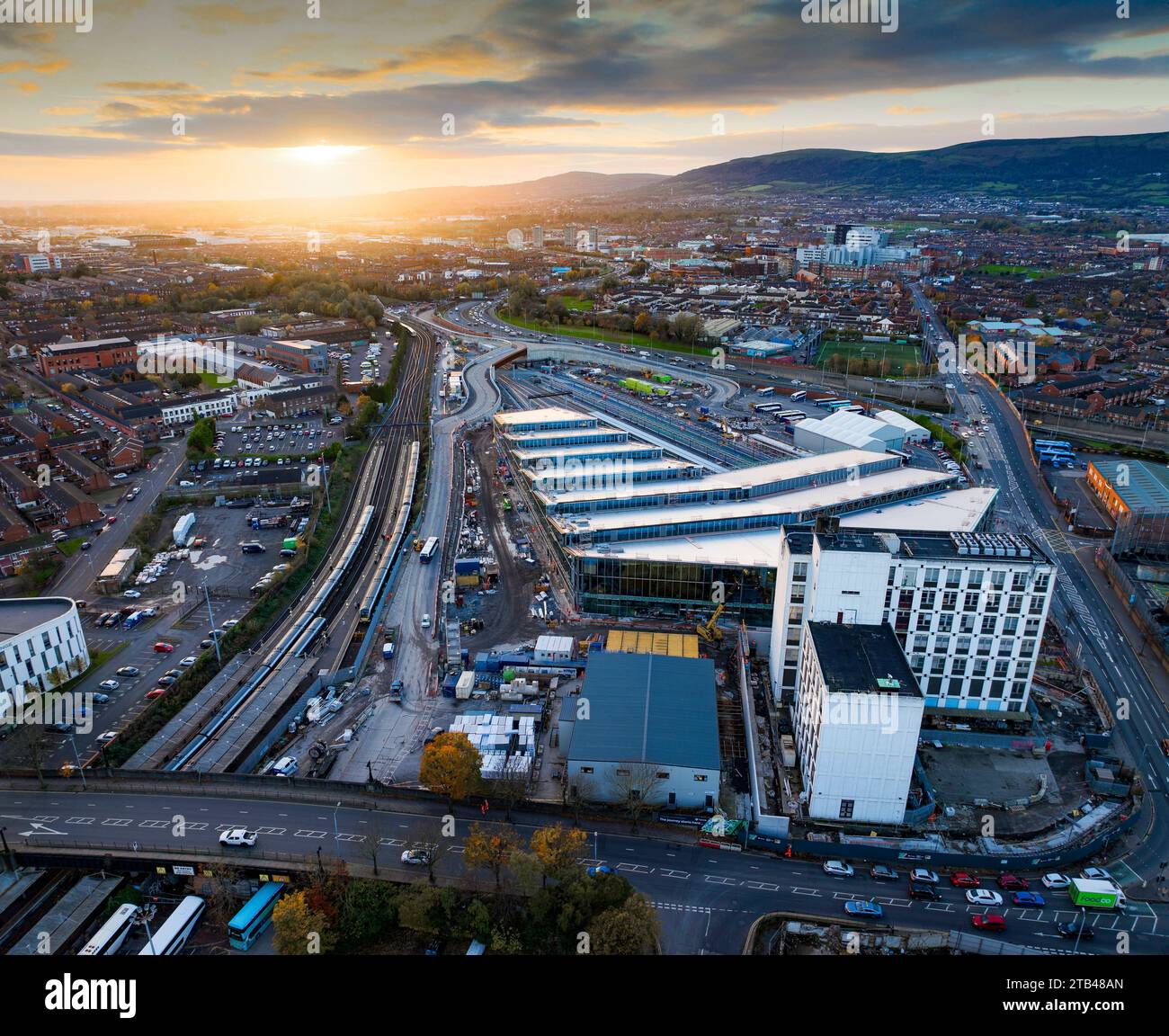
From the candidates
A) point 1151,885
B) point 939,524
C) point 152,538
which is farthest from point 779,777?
point 152,538

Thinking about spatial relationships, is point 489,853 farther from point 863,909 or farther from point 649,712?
point 863,909

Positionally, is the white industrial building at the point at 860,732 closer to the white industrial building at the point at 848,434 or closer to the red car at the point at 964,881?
the red car at the point at 964,881

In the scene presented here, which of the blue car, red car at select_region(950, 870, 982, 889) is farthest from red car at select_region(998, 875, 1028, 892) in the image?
the blue car

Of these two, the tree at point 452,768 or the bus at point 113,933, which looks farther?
the tree at point 452,768

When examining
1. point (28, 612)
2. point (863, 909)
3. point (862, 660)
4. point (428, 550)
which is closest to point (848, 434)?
point (428, 550)

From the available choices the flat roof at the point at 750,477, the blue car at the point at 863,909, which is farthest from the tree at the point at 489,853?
the flat roof at the point at 750,477

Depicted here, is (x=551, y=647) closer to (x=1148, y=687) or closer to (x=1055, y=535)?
(x=1148, y=687)

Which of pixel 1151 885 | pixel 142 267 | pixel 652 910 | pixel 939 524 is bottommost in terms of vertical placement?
pixel 1151 885
